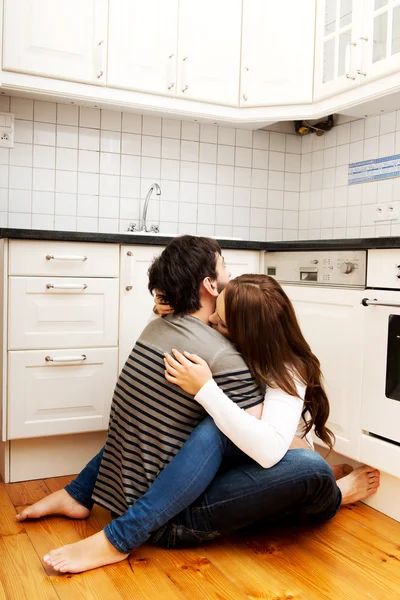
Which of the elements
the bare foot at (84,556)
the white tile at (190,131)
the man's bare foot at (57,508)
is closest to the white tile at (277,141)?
the white tile at (190,131)

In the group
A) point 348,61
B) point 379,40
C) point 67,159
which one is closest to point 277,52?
point 348,61

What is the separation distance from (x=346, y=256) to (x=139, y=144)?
1.29 meters

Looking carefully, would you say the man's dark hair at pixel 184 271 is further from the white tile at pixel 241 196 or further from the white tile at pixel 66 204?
the white tile at pixel 241 196

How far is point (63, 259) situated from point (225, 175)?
1.24 meters

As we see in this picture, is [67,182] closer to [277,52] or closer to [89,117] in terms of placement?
[89,117]

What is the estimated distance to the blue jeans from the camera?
Answer: 60.2 inches

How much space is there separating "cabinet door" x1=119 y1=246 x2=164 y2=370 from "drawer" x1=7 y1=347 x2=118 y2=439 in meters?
0.07

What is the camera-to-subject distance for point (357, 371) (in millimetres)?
2018

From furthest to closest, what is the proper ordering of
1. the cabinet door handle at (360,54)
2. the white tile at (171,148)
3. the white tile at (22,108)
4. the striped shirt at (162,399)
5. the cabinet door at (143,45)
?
the white tile at (171,148), the white tile at (22,108), the cabinet door at (143,45), the cabinet door handle at (360,54), the striped shirt at (162,399)

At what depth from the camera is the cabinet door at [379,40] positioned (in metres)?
2.28

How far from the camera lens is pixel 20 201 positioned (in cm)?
267

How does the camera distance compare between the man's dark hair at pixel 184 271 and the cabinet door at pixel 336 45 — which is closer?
the man's dark hair at pixel 184 271

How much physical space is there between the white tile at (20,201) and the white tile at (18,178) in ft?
0.07

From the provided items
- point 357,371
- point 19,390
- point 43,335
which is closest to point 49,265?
point 43,335
